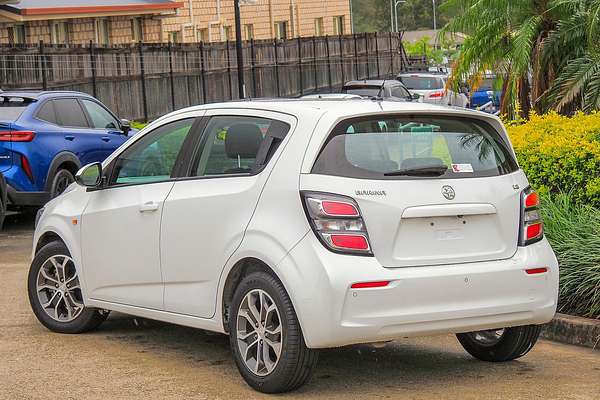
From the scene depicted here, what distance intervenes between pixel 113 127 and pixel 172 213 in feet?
32.2

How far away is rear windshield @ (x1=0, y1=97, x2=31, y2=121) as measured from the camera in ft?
51.9

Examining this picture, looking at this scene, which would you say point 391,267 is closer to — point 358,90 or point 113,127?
point 113,127


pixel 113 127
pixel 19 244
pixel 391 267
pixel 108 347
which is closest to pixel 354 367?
pixel 391 267

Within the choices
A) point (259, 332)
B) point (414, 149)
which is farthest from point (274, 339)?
point (414, 149)

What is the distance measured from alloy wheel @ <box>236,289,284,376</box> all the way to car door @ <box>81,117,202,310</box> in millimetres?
901

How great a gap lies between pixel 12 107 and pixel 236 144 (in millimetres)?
8812

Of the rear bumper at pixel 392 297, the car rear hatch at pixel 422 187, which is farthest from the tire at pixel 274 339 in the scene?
the car rear hatch at pixel 422 187

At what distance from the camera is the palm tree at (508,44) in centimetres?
1516

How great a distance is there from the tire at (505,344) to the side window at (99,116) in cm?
998

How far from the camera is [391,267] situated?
276 inches

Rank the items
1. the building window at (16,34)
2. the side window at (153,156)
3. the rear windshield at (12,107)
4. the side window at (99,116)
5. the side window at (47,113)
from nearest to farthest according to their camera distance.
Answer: the side window at (153,156) → the rear windshield at (12,107) → the side window at (47,113) → the side window at (99,116) → the building window at (16,34)

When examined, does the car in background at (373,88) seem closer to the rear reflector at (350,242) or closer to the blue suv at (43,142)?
the blue suv at (43,142)

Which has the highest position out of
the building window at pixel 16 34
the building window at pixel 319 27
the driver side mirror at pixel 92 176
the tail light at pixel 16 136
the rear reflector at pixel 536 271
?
the building window at pixel 319 27

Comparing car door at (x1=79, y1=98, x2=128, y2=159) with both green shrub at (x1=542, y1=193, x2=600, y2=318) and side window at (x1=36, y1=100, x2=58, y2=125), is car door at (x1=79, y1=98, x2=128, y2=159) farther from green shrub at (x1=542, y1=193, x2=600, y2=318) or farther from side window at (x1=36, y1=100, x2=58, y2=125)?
green shrub at (x1=542, y1=193, x2=600, y2=318)
